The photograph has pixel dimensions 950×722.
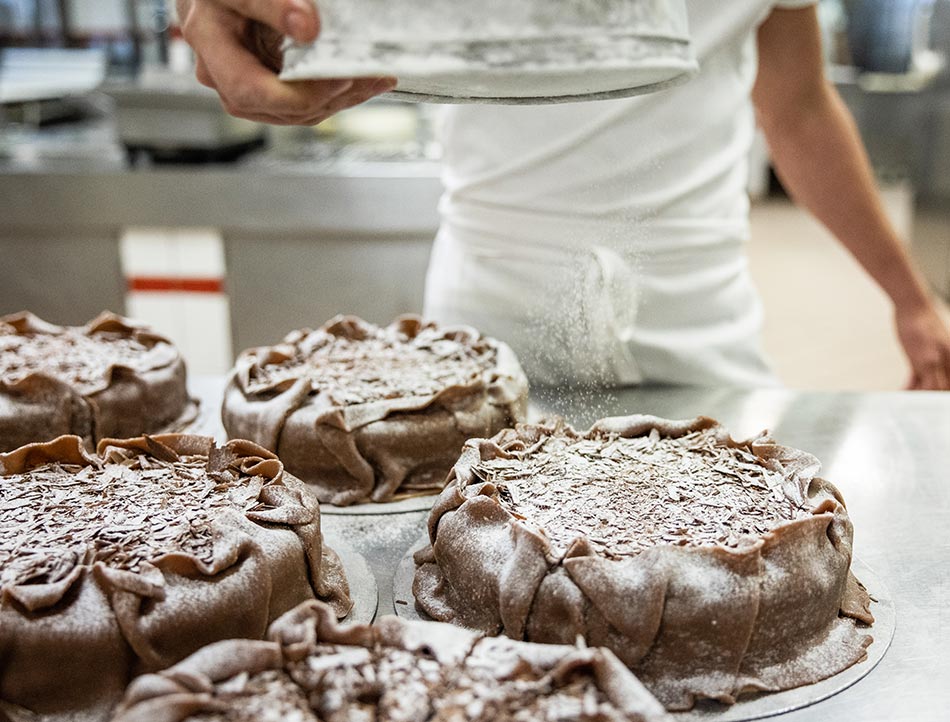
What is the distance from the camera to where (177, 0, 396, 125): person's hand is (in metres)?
1.15

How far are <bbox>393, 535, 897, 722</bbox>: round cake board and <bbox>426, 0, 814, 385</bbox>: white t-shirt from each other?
0.78 m

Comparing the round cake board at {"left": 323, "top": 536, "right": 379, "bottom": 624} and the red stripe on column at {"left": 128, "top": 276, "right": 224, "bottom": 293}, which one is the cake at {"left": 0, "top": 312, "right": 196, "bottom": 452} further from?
the red stripe on column at {"left": 128, "top": 276, "right": 224, "bottom": 293}

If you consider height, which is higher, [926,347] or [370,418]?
[370,418]

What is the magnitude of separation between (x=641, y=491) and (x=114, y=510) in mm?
734

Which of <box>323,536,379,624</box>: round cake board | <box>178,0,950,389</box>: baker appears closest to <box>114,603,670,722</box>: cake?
<box>323,536,379,624</box>: round cake board

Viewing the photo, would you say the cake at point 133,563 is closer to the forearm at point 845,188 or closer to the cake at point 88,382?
the cake at point 88,382

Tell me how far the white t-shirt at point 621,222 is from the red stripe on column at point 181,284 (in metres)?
1.98

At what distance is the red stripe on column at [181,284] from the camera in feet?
13.7

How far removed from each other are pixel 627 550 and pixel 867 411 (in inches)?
44.9

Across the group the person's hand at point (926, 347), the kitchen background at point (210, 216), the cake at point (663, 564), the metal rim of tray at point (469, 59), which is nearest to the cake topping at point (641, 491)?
the cake at point (663, 564)

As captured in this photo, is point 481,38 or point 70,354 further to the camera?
point 70,354

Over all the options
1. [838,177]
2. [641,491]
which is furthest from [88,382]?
[838,177]

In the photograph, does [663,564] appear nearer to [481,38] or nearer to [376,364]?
[481,38]

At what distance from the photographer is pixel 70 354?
2.12m
